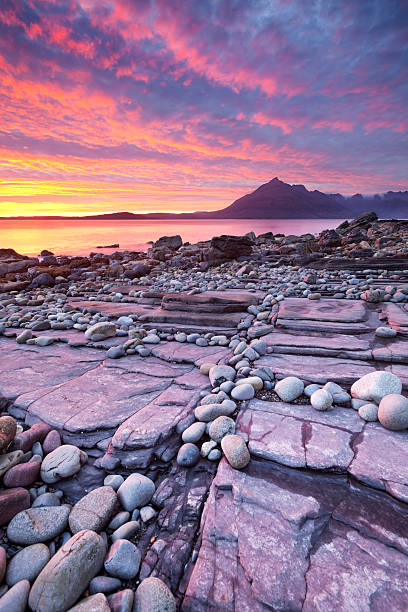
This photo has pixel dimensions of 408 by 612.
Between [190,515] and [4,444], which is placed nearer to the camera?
[190,515]

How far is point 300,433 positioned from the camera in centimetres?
180

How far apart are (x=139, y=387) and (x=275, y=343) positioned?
147 centimetres

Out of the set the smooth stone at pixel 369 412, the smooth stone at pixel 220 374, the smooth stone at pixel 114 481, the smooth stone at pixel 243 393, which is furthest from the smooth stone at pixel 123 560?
the smooth stone at pixel 369 412

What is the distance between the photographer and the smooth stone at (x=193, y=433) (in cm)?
186

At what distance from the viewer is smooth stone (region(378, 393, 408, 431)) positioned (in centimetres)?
176

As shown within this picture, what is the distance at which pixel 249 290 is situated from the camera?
595 cm

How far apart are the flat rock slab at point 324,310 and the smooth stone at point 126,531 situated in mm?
2959

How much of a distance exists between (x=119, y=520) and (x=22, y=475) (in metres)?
0.62

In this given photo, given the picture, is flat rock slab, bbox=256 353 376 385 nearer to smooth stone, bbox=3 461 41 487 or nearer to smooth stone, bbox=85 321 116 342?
smooth stone, bbox=3 461 41 487

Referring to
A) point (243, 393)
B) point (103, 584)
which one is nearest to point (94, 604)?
point (103, 584)

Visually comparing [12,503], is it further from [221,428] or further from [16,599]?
[221,428]

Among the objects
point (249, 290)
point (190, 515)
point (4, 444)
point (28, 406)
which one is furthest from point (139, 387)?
point (249, 290)

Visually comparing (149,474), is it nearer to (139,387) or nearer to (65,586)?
(65,586)

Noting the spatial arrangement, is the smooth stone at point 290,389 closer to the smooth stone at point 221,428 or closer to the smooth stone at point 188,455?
the smooth stone at point 221,428
